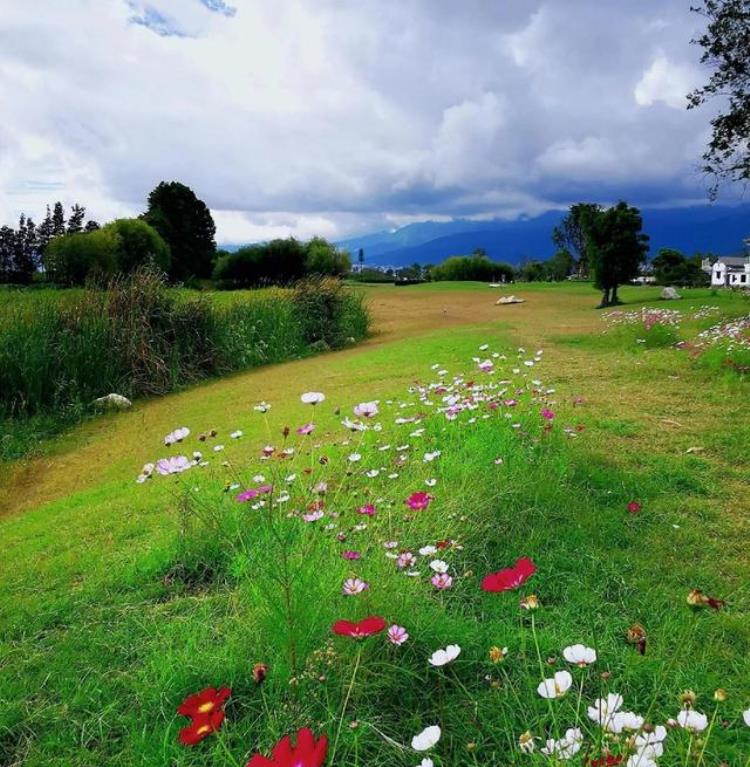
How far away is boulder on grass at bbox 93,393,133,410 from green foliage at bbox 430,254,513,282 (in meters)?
41.7

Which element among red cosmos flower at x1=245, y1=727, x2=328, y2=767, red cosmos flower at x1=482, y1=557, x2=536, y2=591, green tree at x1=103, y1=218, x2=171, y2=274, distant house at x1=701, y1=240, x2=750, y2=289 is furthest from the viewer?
distant house at x1=701, y1=240, x2=750, y2=289

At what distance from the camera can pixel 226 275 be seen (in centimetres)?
3516

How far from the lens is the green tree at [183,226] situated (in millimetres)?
36812

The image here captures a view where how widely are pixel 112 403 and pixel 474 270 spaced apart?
4299 centimetres

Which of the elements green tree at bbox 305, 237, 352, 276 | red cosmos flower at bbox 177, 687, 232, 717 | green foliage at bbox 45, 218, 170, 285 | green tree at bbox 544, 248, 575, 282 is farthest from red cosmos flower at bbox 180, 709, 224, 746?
green tree at bbox 544, 248, 575, 282

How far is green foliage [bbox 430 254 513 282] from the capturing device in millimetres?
49000

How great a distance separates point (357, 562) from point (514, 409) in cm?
268

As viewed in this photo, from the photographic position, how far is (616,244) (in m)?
19.7

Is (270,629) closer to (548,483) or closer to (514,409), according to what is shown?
(548,483)

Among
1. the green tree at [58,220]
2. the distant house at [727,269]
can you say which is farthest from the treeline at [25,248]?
the distant house at [727,269]

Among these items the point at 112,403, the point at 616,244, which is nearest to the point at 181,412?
the point at 112,403

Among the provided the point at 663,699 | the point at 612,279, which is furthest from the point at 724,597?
the point at 612,279

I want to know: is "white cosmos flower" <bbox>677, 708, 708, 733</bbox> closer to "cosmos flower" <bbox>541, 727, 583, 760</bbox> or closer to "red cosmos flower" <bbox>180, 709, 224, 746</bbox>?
"cosmos flower" <bbox>541, 727, 583, 760</bbox>

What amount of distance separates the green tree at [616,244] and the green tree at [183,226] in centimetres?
2443
